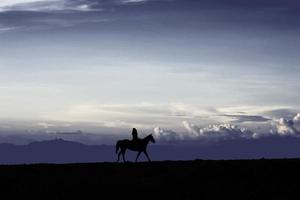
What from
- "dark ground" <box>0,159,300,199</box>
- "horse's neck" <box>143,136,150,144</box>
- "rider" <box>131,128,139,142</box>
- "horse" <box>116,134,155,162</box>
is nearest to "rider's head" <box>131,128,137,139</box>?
"rider" <box>131,128,139,142</box>

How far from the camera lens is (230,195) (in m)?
40.7

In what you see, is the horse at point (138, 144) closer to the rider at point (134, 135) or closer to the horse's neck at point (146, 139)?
the horse's neck at point (146, 139)

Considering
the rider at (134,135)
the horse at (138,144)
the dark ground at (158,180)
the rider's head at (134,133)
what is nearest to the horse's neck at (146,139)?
the horse at (138,144)

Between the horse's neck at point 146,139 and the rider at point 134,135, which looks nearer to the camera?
A: the rider at point 134,135

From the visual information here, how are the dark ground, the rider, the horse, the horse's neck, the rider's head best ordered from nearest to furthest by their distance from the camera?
the dark ground
the rider's head
the rider
the horse
the horse's neck

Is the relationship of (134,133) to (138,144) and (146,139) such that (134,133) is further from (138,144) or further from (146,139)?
(146,139)

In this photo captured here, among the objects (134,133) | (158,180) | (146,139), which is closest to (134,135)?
(134,133)

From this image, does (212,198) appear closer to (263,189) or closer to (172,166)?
(263,189)

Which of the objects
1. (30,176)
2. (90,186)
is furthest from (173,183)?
(30,176)

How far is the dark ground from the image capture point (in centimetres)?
4184

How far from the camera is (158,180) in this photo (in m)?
46.4

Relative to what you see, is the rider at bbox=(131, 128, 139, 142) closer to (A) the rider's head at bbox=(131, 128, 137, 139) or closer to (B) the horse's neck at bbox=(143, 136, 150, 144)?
(A) the rider's head at bbox=(131, 128, 137, 139)

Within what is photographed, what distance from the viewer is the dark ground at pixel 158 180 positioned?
4184 centimetres

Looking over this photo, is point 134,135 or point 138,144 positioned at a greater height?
point 134,135
